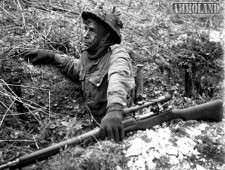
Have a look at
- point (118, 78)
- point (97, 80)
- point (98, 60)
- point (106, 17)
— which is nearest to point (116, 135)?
point (118, 78)

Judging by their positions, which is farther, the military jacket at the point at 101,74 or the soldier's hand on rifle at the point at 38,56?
the soldier's hand on rifle at the point at 38,56

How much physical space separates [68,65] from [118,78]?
146 centimetres

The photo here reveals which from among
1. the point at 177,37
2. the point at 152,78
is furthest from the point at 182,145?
the point at 177,37

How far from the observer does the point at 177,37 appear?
7992 millimetres

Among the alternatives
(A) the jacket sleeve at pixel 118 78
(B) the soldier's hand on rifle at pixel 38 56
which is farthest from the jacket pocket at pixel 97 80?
(B) the soldier's hand on rifle at pixel 38 56

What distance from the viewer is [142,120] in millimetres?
3766

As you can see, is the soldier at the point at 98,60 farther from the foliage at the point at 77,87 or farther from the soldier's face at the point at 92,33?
the foliage at the point at 77,87

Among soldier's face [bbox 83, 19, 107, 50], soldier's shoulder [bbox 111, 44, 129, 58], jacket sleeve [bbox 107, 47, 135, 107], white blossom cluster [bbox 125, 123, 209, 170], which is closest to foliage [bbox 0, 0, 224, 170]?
white blossom cluster [bbox 125, 123, 209, 170]

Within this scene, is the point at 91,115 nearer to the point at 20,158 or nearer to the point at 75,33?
the point at 20,158

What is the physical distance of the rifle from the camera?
3.35m

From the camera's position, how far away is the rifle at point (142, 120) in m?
3.35

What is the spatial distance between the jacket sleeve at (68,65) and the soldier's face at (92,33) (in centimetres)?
58

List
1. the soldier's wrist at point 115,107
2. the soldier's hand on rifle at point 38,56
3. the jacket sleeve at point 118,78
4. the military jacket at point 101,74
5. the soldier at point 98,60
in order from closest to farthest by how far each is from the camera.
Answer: the soldier's wrist at point 115,107 < the jacket sleeve at point 118,78 < the military jacket at point 101,74 < the soldier at point 98,60 < the soldier's hand on rifle at point 38,56

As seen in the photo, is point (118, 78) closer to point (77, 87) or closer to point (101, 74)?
point (101, 74)
